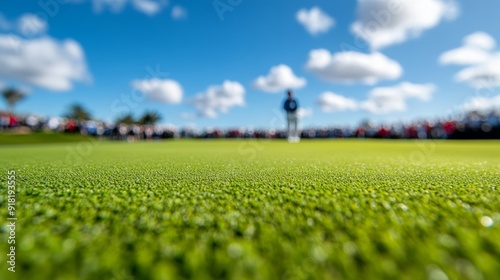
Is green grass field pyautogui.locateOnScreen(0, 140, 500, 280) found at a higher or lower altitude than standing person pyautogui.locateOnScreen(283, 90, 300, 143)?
lower

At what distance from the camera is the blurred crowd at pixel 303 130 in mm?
19984

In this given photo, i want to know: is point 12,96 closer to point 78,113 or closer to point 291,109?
point 78,113

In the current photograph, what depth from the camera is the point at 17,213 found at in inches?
59.1

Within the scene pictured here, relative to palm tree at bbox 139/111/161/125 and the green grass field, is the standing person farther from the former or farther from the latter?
palm tree at bbox 139/111/161/125

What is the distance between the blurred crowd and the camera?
20.0m

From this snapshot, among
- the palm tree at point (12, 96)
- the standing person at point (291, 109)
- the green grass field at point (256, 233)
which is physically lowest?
the green grass field at point (256, 233)

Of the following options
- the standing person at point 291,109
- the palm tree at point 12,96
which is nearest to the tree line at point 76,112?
the palm tree at point 12,96

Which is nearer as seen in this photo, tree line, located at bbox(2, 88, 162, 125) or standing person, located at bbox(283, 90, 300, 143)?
standing person, located at bbox(283, 90, 300, 143)

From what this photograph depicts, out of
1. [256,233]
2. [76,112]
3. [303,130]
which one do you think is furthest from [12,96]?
[256,233]

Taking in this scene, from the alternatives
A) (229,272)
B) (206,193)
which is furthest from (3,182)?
(229,272)

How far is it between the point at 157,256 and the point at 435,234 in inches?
47.9

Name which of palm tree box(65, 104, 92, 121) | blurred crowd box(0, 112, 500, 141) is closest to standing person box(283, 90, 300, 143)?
blurred crowd box(0, 112, 500, 141)

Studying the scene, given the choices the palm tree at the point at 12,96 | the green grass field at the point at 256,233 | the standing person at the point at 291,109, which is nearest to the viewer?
the green grass field at the point at 256,233

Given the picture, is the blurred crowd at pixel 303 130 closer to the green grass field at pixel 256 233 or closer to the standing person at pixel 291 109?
the standing person at pixel 291 109
